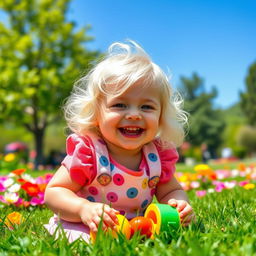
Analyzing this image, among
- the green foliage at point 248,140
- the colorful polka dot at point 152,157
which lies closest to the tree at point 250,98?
the green foliage at point 248,140

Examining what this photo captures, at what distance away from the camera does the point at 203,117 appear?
183 ft

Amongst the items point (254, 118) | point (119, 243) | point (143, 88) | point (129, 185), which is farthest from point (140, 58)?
point (254, 118)

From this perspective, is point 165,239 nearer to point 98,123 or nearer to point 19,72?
point 98,123

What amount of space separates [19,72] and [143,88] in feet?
57.0

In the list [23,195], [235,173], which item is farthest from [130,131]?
[235,173]

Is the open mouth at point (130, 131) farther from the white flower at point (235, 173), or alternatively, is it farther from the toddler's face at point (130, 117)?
the white flower at point (235, 173)

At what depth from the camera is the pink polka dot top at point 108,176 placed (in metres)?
2.09

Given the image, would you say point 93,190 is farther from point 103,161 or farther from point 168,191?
point 168,191

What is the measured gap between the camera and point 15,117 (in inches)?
720

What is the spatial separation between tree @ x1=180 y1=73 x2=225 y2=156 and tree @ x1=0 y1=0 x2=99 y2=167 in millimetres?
34217

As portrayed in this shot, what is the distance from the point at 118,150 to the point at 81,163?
0.28 m

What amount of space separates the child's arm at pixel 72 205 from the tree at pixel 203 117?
168ft

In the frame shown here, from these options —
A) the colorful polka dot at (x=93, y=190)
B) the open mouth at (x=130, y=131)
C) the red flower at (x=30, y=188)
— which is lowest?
the red flower at (x=30, y=188)

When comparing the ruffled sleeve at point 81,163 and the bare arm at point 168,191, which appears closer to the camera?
the ruffled sleeve at point 81,163
